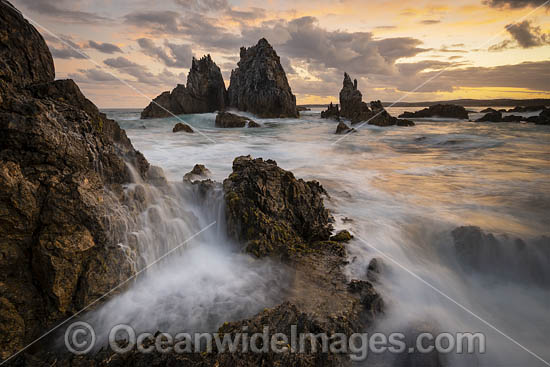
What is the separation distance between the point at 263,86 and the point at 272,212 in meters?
48.9

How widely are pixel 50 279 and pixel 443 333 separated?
454 centimetres

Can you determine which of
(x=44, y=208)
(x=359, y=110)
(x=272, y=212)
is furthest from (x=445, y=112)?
(x=44, y=208)

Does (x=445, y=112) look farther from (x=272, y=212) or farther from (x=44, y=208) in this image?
(x=44, y=208)

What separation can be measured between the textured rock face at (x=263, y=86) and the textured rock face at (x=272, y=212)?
45795 millimetres

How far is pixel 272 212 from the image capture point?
4.81 meters

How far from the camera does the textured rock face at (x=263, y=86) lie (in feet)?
163

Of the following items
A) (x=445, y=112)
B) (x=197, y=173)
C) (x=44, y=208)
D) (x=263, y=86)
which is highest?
(x=263, y=86)

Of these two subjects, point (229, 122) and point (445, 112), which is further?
point (445, 112)

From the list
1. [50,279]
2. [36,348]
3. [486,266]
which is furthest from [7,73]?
[486,266]

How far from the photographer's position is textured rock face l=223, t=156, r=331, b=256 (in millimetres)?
4574

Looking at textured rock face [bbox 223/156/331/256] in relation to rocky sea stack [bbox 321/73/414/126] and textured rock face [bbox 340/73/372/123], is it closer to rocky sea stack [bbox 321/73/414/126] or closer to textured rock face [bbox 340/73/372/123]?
rocky sea stack [bbox 321/73/414/126]

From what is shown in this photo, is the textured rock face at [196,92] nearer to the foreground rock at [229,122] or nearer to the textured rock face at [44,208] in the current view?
the foreground rock at [229,122]

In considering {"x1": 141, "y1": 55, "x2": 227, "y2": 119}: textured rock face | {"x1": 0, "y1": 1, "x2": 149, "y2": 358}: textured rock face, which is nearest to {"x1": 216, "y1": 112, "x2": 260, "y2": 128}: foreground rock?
{"x1": 141, "y1": 55, "x2": 227, "y2": 119}: textured rock face

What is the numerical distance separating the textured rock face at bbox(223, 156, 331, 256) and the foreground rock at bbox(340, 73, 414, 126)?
31.9 meters
